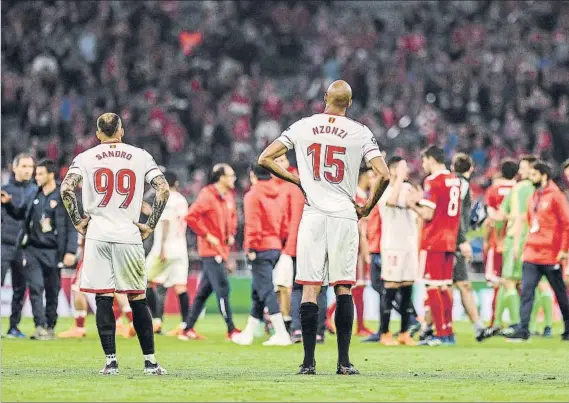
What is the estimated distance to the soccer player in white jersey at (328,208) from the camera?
1105 centimetres

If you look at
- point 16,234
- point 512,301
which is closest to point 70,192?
point 16,234

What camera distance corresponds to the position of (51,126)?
102 feet

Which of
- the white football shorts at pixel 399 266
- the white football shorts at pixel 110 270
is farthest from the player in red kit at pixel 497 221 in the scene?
the white football shorts at pixel 110 270

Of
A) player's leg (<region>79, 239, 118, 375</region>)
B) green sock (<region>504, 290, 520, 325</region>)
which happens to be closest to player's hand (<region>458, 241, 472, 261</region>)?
green sock (<region>504, 290, 520, 325</region>)

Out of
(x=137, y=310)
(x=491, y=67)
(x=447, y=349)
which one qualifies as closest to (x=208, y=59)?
(x=491, y=67)

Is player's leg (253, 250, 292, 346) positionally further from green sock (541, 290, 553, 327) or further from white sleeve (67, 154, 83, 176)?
white sleeve (67, 154, 83, 176)

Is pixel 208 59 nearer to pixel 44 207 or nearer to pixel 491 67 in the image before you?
pixel 491 67

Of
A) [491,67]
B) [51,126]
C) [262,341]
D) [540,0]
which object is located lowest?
[262,341]

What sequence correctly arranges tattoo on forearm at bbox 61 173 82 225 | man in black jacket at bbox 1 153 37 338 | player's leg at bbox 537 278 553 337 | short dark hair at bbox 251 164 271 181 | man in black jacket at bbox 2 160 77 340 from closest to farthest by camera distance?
tattoo on forearm at bbox 61 173 82 225 → short dark hair at bbox 251 164 271 181 → man in black jacket at bbox 2 160 77 340 → man in black jacket at bbox 1 153 37 338 → player's leg at bbox 537 278 553 337

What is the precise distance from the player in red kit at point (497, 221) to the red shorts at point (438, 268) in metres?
2.63

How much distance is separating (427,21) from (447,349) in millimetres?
19959

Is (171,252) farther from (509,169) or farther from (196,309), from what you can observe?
(509,169)

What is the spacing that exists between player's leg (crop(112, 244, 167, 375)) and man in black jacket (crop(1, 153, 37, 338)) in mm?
6810

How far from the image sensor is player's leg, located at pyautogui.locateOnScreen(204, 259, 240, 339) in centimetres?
1744
